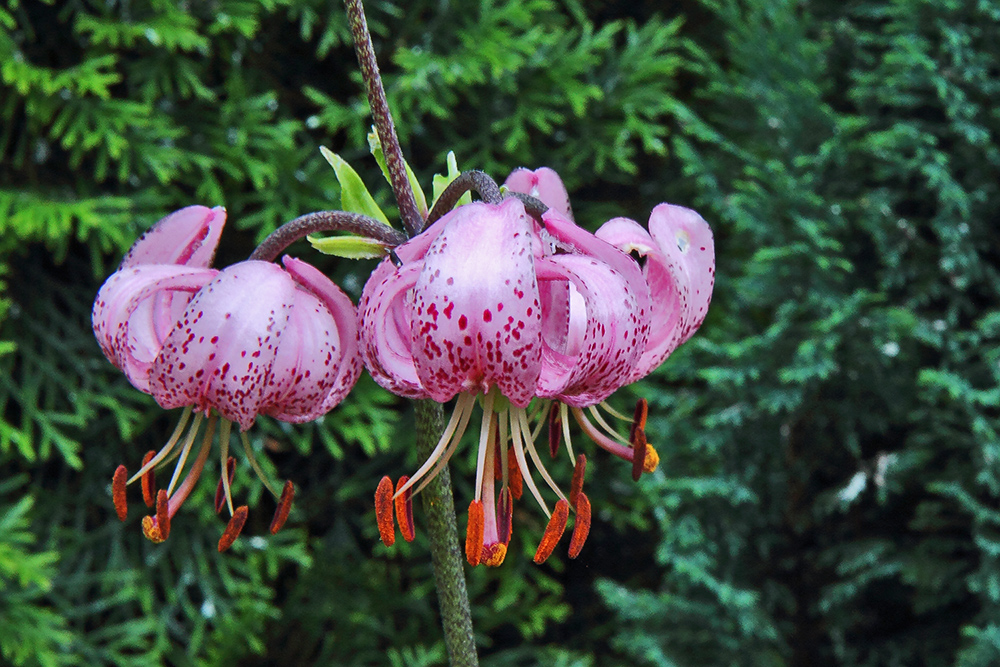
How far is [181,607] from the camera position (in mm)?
1816

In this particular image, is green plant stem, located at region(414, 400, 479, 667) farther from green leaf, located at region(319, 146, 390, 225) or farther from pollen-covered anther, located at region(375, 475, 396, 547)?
green leaf, located at region(319, 146, 390, 225)

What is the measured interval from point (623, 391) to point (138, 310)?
4.56 feet

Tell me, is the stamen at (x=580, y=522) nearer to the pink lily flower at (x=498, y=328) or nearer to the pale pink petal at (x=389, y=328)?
the pink lily flower at (x=498, y=328)

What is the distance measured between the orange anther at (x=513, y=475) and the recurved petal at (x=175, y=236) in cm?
23

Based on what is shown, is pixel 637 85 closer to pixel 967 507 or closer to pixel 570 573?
pixel 967 507

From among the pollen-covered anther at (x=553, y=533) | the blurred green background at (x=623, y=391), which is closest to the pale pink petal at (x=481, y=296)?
the pollen-covered anther at (x=553, y=533)

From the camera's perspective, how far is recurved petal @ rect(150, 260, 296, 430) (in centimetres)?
47

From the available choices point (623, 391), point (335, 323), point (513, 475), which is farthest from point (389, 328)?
point (623, 391)

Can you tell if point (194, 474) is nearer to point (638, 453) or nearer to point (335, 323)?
point (335, 323)

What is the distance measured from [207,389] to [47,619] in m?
1.27

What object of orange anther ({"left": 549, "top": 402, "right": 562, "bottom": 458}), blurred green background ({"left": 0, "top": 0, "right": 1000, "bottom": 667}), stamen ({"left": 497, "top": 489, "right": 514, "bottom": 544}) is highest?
stamen ({"left": 497, "top": 489, "right": 514, "bottom": 544})

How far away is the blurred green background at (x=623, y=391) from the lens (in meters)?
1.57

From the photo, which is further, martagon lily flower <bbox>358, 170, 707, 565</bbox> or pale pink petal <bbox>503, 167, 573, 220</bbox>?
pale pink petal <bbox>503, 167, 573, 220</bbox>

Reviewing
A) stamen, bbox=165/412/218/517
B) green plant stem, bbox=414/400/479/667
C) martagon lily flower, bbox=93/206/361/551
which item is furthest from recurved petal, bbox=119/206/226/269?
green plant stem, bbox=414/400/479/667
